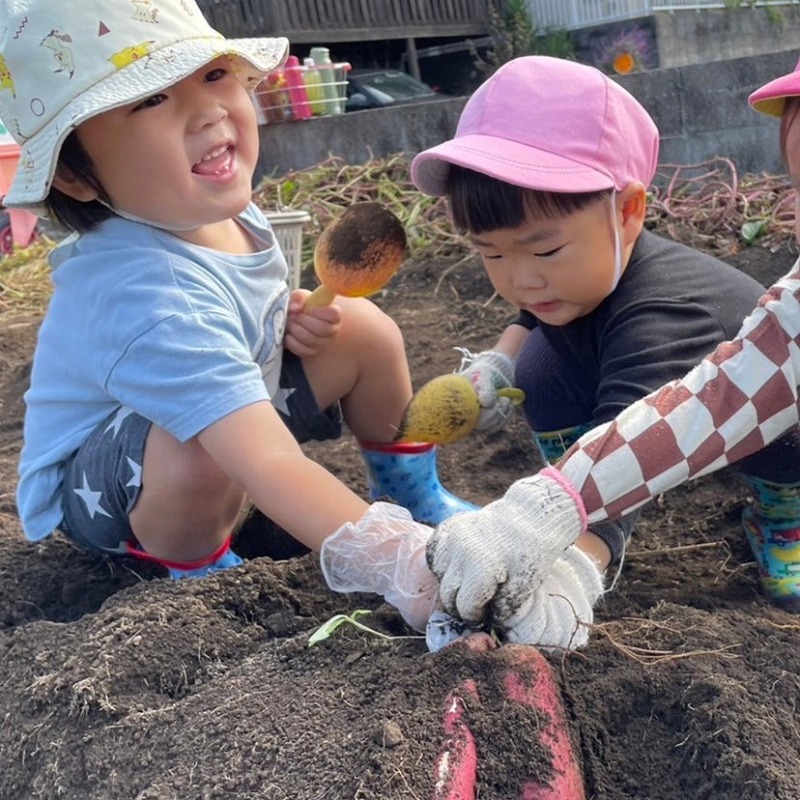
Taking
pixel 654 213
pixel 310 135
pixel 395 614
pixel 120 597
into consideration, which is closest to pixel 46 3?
pixel 120 597

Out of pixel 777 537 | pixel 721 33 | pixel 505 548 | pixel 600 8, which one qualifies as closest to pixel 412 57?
pixel 600 8

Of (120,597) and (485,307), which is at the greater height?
(120,597)

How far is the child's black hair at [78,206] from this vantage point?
4.72ft

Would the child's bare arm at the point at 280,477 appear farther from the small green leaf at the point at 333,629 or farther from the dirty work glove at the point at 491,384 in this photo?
the dirty work glove at the point at 491,384

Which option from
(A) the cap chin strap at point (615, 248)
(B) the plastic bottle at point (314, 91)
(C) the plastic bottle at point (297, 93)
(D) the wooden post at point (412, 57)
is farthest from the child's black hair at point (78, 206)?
(D) the wooden post at point (412, 57)

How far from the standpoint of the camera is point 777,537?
152 cm

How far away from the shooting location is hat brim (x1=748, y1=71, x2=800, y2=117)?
1110 mm

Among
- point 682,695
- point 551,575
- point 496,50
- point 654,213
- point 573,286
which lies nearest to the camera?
point 682,695

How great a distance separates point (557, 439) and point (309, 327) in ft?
1.71

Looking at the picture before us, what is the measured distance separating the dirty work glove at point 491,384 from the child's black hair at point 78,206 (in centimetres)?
71

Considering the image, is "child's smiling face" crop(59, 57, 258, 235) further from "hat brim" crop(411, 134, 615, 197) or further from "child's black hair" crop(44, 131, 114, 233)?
"hat brim" crop(411, 134, 615, 197)

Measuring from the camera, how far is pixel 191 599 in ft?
4.24

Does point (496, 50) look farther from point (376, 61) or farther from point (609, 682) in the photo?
point (609, 682)

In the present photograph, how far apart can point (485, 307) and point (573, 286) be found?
1.60 meters
